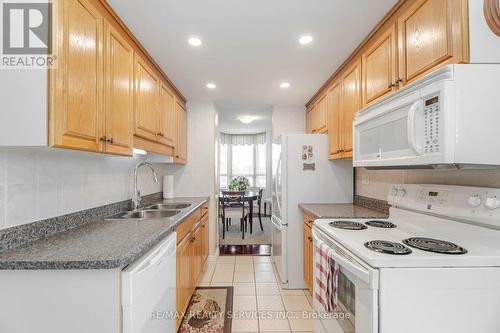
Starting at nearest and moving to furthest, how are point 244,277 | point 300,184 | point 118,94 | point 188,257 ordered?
point 118,94, point 188,257, point 300,184, point 244,277

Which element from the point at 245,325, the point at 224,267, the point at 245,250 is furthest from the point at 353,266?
the point at 245,250

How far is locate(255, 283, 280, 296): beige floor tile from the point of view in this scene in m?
2.71

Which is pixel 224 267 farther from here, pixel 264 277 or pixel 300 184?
pixel 300 184

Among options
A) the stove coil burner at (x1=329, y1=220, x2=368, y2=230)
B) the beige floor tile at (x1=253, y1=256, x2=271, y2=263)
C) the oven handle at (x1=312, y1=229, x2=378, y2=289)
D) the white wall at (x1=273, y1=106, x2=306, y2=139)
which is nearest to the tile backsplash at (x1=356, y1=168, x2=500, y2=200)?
the stove coil burner at (x1=329, y1=220, x2=368, y2=230)

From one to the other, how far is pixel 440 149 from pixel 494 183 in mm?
492

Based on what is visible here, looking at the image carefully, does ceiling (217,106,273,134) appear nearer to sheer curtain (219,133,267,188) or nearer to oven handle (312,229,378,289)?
sheer curtain (219,133,267,188)

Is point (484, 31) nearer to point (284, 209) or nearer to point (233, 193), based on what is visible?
point (284, 209)

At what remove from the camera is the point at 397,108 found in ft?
4.61

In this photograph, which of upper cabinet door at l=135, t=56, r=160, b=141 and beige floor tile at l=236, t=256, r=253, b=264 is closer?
upper cabinet door at l=135, t=56, r=160, b=141

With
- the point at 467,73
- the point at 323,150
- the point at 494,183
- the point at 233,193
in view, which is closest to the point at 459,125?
the point at 467,73

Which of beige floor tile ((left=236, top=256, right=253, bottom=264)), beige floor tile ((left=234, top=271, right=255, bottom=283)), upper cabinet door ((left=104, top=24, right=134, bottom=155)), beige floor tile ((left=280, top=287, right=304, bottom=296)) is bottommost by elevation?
beige floor tile ((left=280, top=287, right=304, bottom=296))

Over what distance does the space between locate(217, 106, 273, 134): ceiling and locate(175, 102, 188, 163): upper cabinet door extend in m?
0.75

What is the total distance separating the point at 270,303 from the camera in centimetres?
251

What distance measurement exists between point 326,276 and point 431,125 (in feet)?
3.28
